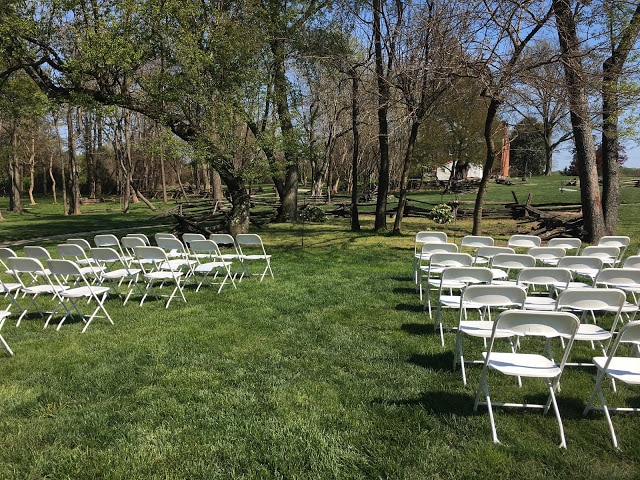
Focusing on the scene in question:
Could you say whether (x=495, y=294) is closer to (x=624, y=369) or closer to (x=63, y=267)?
(x=624, y=369)

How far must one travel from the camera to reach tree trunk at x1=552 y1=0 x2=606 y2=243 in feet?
30.2

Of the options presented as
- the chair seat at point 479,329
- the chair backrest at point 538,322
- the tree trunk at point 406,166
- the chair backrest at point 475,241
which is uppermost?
the tree trunk at point 406,166

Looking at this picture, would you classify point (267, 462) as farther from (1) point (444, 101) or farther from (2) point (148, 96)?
(1) point (444, 101)

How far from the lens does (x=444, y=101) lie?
13.0 metres

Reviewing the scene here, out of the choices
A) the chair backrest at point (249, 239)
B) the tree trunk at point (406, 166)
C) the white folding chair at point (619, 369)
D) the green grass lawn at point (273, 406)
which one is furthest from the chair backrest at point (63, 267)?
the tree trunk at point (406, 166)

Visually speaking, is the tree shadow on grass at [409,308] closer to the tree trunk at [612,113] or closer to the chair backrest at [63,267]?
the chair backrest at [63,267]

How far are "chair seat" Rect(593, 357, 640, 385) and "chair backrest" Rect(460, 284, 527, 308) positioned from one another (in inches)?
29.3

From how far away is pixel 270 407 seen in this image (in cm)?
354

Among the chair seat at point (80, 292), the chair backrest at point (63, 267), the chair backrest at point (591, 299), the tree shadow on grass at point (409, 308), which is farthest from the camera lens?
the tree shadow on grass at point (409, 308)

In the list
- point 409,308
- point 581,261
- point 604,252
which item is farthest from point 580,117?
point 409,308

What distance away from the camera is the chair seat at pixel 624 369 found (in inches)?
120

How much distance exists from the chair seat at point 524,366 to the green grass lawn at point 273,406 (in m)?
0.40

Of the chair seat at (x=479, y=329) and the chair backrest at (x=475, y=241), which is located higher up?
the chair backrest at (x=475, y=241)

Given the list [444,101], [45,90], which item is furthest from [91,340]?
[444,101]
